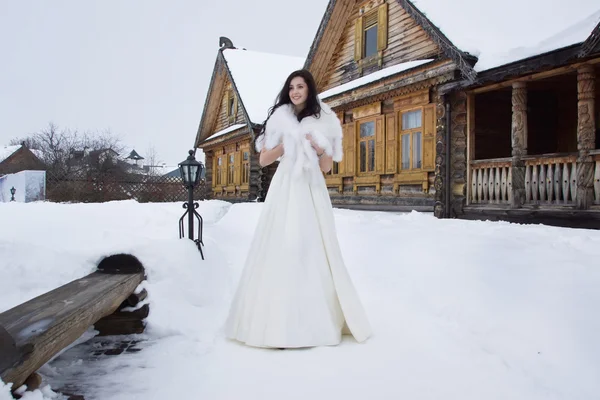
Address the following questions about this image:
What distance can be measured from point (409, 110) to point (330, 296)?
7352mm

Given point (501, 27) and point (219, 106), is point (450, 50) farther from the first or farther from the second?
point (219, 106)

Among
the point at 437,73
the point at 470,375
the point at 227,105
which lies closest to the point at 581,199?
the point at 437,73

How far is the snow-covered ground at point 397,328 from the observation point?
2135mm

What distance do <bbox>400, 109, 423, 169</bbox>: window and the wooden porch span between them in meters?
1.17

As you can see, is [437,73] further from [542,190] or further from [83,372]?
[83,372]

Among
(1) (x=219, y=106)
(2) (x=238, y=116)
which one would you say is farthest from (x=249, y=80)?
(1) (x=219, y=106)

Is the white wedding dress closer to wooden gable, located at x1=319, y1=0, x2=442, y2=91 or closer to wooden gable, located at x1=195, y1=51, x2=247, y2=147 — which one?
wooden gable, located at x1=319, y1=0, x2=442, y2=91

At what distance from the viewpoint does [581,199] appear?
243 inches

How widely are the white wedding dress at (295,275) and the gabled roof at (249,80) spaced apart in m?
11.3

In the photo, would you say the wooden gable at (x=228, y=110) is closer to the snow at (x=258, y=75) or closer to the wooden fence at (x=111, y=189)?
the snow at (x=258, y=75)

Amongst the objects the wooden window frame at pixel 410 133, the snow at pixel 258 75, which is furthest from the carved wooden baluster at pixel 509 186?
the snow at pixel 258 75

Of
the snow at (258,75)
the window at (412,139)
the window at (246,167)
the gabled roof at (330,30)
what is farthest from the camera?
the window at (246,167)

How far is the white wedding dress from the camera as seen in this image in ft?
8.55

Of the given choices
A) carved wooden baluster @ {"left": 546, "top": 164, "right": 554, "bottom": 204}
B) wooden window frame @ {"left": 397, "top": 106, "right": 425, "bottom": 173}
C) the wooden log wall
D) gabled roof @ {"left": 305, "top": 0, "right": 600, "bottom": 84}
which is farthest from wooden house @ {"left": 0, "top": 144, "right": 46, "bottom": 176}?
carved wooden baluster @ {"left": 546, "top": 164, "right": 554, "bottom": 204}
